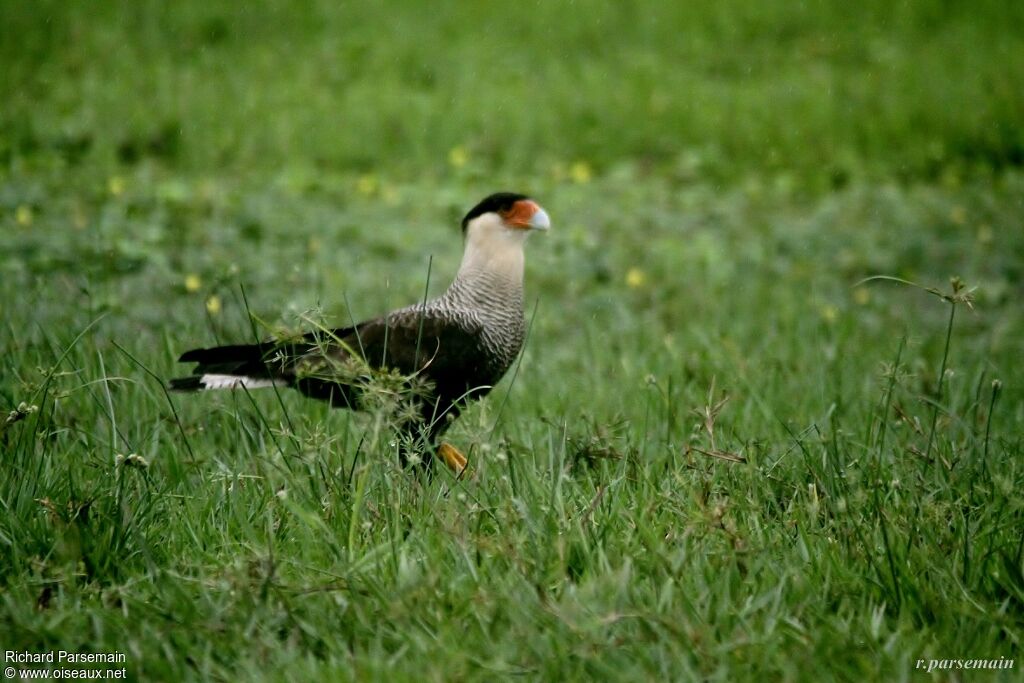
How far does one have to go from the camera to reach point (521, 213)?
3.90 m

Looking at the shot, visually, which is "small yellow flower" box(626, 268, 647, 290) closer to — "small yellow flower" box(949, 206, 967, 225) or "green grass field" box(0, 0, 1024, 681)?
"green grass field" box(0, 0, 1024, 681)

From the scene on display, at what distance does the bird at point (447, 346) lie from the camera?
3633 millimetres

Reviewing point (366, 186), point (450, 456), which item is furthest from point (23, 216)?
point (450, 456)

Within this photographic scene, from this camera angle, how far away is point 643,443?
3.49 m

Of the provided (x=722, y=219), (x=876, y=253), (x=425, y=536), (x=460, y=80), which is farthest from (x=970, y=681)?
(x=460, y=80)

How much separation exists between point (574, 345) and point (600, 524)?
2646 millimetres

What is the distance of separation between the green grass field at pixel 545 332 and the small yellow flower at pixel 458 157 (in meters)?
0.04

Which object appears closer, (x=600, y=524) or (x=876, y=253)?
(x=600, y=524)

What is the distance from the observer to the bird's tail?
3623mm

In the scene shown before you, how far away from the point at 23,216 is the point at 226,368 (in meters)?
3.23

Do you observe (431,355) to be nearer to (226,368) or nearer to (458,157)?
(226,368)

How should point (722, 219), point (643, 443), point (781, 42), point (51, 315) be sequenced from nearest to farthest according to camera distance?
point (643, 443) → point (51, 315) → point (722, 219) → point (781, 42)

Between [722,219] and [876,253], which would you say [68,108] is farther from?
[876,253]

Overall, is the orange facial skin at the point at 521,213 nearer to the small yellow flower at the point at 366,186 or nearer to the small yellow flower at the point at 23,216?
the small yellow flower at the point at 23,216
